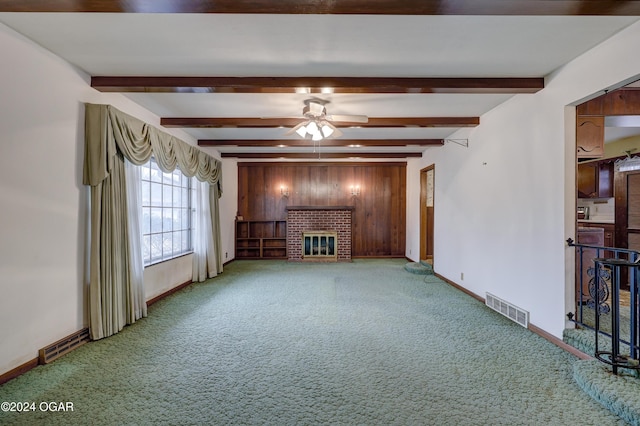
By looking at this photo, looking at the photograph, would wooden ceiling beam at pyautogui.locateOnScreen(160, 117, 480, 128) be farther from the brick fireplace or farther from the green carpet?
the brick fireplace

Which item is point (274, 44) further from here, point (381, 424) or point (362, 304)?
point (362, 304)

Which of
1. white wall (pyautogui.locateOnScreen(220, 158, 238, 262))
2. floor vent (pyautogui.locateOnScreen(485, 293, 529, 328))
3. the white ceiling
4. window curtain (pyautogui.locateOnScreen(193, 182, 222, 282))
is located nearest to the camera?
the white ceiling

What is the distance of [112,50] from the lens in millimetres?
2438

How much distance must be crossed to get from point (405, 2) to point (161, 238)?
436 centimetres

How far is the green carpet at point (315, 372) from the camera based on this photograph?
1.82 metres

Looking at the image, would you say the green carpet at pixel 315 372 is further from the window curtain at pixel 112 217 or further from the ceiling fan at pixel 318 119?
the ceiling fan at pixel 318 119

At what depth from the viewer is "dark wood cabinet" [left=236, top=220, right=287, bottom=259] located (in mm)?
7707

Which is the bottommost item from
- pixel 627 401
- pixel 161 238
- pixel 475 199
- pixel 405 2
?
pixel 627 401

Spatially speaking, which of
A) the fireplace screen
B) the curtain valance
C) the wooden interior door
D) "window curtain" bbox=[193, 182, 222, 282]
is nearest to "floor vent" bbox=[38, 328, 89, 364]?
the curtain valance

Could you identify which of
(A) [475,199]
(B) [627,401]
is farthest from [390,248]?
(B) [627,401]

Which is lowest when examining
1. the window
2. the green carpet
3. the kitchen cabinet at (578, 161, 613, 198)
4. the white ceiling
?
the green carpet

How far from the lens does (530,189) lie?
3096 mm

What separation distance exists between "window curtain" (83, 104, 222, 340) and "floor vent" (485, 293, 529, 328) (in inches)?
172

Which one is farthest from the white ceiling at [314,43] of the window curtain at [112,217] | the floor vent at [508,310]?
the floor vent at [508,310]
